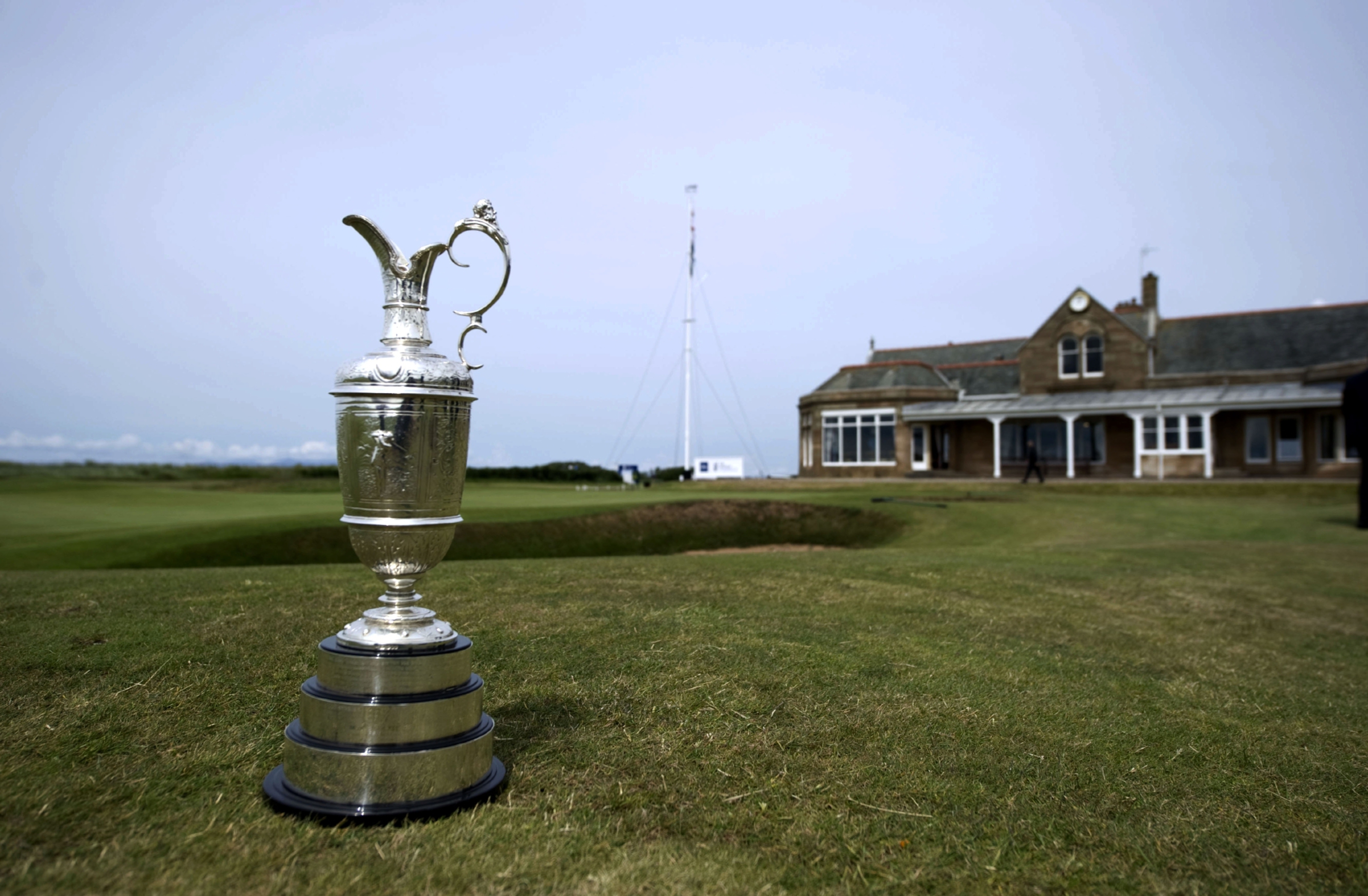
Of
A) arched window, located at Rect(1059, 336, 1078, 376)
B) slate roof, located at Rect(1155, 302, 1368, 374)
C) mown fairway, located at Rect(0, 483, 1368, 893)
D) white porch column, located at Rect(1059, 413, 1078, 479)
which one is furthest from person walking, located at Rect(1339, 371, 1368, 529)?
arched window, located at Rect(1059, 336, 1078, 376)

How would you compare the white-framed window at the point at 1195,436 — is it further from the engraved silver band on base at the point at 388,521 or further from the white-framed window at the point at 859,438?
the engraved silver band on base at the point at 388,521

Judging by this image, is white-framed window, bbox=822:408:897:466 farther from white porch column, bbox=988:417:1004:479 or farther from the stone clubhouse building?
white porch column, bbox=988:417:1004:479

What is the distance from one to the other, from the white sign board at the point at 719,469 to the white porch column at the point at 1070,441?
43.5ft

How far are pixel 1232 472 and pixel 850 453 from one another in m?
14.4

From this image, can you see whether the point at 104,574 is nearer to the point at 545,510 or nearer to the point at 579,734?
the point at 579,734

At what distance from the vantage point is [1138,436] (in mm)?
34125

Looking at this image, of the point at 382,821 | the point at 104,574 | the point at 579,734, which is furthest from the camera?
the point at 104,574

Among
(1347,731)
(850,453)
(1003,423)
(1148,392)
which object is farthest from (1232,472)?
(1347,731)

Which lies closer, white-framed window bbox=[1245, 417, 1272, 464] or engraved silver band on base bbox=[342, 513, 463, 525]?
engraved silver band on base bbox=[342, 513, 463, 525]

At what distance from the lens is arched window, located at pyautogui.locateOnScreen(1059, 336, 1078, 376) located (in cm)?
3834

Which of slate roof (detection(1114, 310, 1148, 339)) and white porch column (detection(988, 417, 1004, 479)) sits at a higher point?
slate roof (detection(1114, 310, 1148, 339))

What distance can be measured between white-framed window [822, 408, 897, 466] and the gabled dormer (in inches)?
244

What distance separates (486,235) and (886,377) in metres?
37.8

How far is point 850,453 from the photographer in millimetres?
40250
